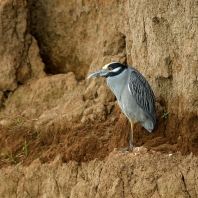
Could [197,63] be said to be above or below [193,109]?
above

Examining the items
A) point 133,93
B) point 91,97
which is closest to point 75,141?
point 91,97

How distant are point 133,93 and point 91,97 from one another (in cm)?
147

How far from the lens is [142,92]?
8555 mm

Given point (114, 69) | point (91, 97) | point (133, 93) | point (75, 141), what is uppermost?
point (114, 69)

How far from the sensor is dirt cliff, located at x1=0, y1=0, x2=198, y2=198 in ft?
26.8

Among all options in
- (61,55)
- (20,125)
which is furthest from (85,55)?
(20,125)

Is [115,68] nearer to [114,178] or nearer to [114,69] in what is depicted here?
[114,69]

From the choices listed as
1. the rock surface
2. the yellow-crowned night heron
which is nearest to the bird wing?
the yellow-crowned night heron

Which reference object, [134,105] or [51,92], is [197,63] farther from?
[51,92]

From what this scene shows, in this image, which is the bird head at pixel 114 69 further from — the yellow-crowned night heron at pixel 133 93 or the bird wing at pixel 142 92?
the bird wing at pixel 142 92

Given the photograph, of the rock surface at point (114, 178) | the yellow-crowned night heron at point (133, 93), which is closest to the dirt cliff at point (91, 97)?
the rock surface at point (114, 178)

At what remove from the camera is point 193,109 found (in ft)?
27.5

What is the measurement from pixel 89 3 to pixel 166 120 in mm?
2616

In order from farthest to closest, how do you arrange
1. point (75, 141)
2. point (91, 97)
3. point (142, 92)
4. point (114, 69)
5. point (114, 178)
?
point (91, 97)
point (75, 141)
point (114, 69)
point (142, 92)
point (114, 178)
